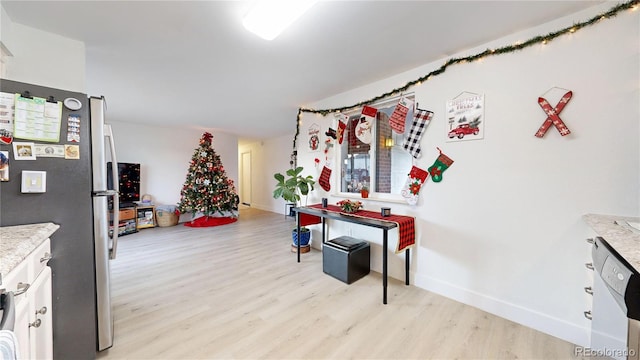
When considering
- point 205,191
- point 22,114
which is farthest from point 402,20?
point 205,191

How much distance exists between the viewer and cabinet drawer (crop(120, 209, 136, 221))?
14.8ft

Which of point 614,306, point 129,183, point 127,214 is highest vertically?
point 129,183

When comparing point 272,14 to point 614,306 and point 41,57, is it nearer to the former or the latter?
point 41,57

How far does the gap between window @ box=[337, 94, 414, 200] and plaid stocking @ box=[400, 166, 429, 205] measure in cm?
13

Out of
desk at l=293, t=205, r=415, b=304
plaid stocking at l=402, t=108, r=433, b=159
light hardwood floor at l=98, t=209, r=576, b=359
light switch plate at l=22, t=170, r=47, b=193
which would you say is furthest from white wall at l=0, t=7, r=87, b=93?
plaid stocking at l=402, t=108, r=433, b=159

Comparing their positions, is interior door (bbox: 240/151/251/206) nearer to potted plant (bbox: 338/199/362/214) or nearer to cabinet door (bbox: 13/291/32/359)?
potted plant (bbox: 338/199/362/214)

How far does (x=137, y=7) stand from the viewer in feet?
A: 5.24

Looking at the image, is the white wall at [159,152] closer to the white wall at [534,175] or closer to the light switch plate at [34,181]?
the light switch plate at [34,181]

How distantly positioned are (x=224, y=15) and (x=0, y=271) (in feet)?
5.79

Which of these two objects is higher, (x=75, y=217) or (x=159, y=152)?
(x=159, y=152)

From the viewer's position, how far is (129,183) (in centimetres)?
502

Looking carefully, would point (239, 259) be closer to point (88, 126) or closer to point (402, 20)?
point (88, 126)

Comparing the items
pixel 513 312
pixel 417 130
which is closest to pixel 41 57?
pixel 417 130

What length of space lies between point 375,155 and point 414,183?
2.22 feet
